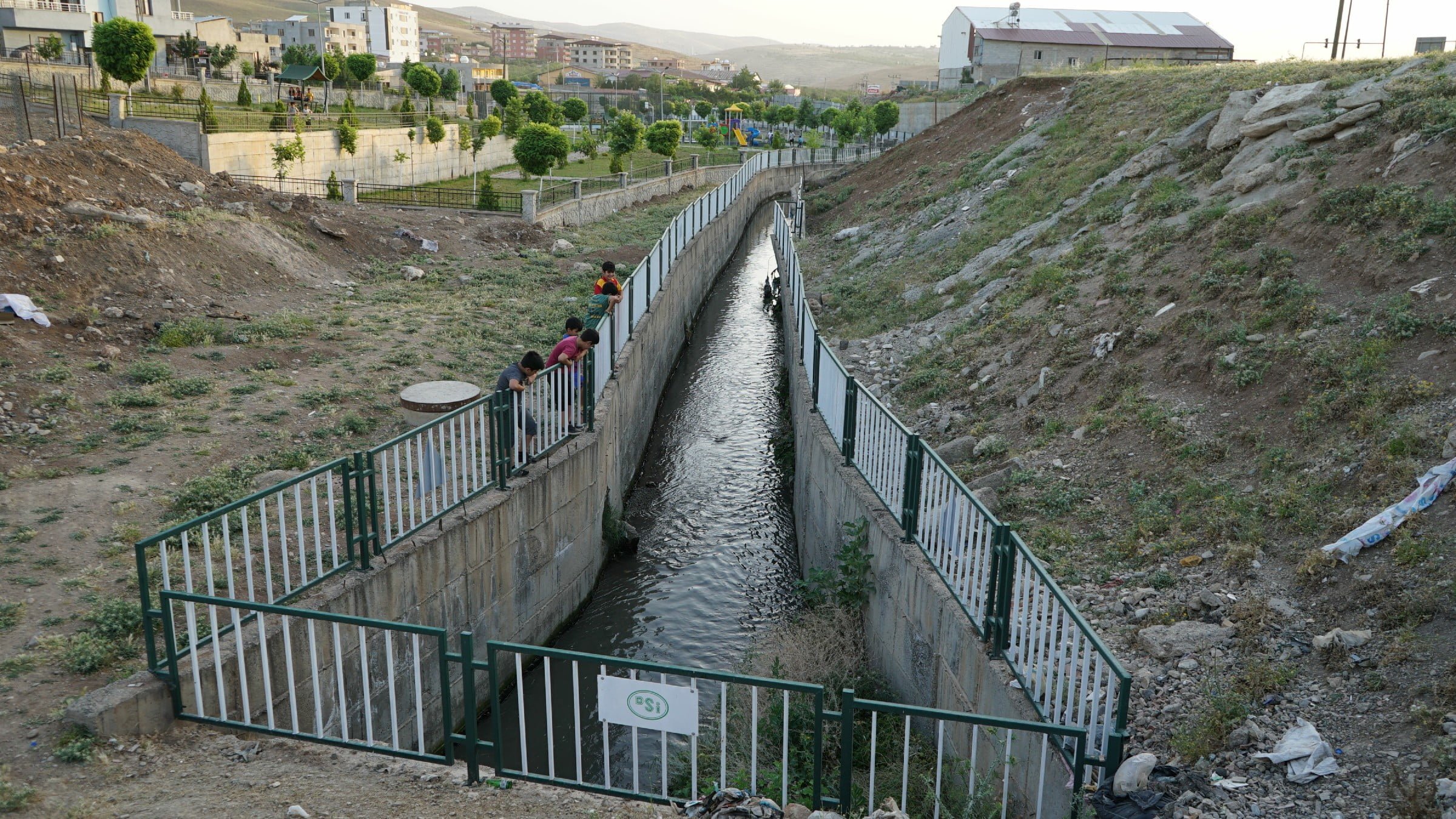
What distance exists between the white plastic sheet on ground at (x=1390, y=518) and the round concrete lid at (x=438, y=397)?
8.52 meters

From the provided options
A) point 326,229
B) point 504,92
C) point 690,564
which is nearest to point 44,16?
point 504,92

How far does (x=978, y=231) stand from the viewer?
20.4m

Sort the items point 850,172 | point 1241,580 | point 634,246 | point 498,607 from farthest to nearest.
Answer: point 850,172, point 634,246, point 498,607, point 1241,580

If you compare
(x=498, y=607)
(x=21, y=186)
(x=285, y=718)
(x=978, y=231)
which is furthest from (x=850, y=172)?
(x=285, y=718)

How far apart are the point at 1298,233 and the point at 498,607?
9.96 meters

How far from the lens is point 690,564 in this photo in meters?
12.5

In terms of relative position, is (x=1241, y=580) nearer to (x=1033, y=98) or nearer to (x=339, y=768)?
(x=339, y=768)

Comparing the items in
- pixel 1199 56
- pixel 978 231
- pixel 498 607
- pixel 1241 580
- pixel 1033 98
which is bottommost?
pixel 498 607

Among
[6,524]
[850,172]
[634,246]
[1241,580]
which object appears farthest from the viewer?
[850,172]

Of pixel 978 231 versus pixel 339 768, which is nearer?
pixel 339 768

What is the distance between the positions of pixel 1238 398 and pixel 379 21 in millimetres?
185282

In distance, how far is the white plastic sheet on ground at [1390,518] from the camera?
680 centimetres

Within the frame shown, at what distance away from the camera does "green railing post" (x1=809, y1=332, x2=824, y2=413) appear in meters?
12.2

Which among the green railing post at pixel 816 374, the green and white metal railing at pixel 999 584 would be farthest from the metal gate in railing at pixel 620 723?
the green railing post at pixel 816 374
